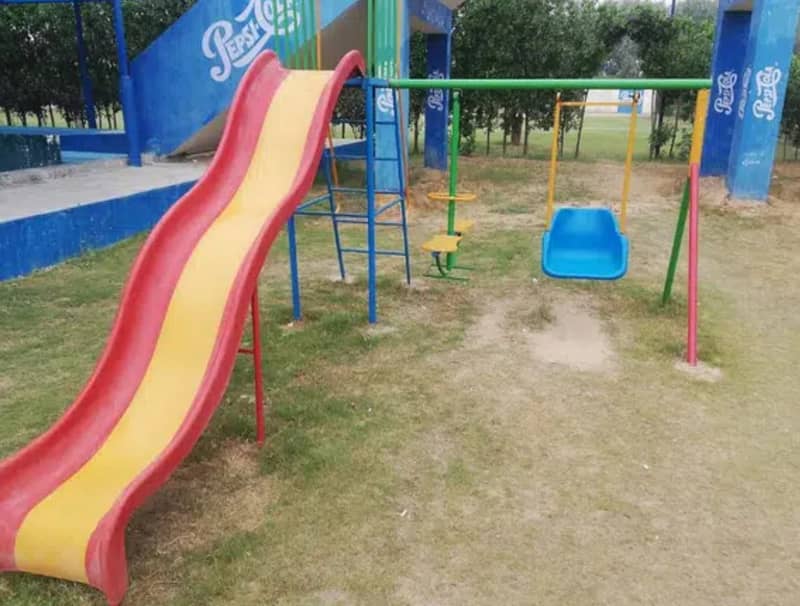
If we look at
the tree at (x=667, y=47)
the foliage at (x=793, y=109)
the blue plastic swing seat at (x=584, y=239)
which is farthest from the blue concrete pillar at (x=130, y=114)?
the foliage at (x=793, y=109)

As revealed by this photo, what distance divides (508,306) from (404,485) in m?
3.05

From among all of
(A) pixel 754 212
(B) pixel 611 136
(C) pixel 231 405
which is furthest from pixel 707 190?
(B) pixel 611 136

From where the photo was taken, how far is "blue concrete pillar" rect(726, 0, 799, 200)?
9.86m

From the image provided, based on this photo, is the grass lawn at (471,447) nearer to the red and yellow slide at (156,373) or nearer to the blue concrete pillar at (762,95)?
the red and yellow slide at (156,373)

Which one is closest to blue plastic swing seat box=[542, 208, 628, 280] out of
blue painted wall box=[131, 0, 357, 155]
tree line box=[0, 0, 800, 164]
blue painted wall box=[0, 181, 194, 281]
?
blue painted wall box=[0, 181, 194, 281]

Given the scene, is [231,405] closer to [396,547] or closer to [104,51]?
[396,547]

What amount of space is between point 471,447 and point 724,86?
38.3 feet

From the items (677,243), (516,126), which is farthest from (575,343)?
(516,126)

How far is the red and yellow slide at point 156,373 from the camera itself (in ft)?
8.72

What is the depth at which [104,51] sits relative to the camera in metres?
14.5

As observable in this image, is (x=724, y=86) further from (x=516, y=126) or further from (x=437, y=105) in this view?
(x=437, y=105)

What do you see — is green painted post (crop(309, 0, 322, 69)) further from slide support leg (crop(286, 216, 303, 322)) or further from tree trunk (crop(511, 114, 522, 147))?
tree trunk (crop(511, 114, 522, 147))

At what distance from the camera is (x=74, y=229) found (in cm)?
743

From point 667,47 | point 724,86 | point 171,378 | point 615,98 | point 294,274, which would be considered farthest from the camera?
point 615,98
